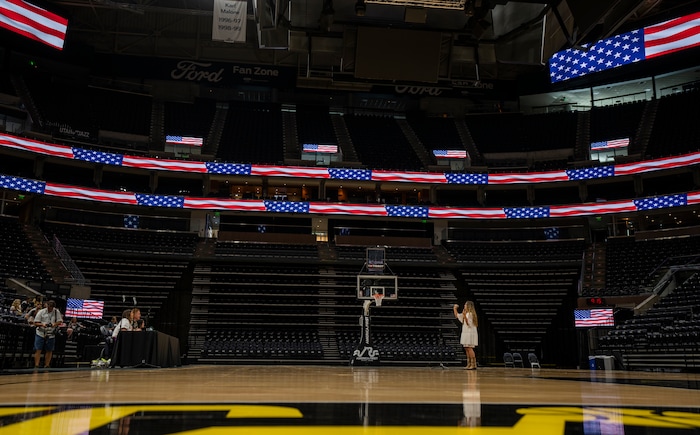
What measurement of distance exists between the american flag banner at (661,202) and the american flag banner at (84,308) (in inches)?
1059

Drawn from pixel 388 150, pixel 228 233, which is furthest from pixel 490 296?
pixel 228 233

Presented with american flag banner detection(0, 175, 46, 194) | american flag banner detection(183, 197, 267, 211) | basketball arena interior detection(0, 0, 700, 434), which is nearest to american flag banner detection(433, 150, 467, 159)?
basketball arena interior detection(0, 0, 700, 434)

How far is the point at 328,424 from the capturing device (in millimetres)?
2299

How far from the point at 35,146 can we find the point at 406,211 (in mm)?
19654

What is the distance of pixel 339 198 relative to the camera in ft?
112

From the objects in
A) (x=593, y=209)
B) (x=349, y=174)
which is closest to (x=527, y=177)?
(x=593, y=209)

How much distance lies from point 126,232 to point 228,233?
541 cm

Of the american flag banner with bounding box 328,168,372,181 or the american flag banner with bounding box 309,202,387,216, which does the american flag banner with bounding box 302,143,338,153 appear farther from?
the american flag banner with bounding box 309,202,387,216

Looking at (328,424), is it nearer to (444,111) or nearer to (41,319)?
(41,319)

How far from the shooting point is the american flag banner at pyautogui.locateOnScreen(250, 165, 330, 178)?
101 ft

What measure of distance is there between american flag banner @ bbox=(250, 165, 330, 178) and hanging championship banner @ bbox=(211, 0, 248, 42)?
32.9 ft

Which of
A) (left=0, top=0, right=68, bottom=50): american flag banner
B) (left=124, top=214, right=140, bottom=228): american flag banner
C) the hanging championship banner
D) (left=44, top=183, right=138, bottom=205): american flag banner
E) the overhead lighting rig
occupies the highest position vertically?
(left=0, top=0, right=68, bottom=50): american flag banner

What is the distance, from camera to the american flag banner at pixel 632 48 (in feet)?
89.6

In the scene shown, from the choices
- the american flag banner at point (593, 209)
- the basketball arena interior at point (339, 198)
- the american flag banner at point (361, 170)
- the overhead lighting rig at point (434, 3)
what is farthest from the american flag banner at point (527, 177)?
the overhead lighting rig at point (434, 3)
